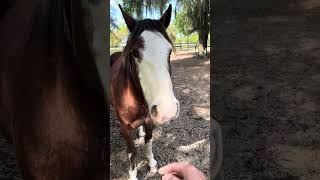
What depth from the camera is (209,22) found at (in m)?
0.76

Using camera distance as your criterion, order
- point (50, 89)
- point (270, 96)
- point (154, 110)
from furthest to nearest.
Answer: point (270, 96)
point (154, 110)
point (50, 89)

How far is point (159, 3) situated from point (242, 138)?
0.45 meters

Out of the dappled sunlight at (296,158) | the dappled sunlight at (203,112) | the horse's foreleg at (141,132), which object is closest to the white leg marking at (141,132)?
the horse's foreleg at (141,132)

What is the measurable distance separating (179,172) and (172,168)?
0.06 ft

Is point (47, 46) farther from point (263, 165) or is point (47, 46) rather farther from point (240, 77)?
point (263, 165)

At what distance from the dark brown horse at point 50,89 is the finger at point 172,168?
0.42 feet

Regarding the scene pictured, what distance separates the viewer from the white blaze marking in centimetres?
70

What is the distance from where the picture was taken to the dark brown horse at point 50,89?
613 mm

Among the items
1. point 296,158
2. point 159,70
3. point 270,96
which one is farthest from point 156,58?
point 296,158

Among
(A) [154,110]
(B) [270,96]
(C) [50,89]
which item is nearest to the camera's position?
(C) [50,89]

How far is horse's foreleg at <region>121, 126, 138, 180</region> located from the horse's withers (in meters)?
0.08

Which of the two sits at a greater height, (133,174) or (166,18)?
(166,18)

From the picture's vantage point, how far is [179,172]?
69cm

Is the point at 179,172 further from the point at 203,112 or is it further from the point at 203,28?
the point at 203,28
